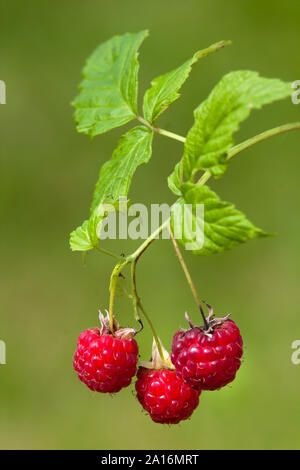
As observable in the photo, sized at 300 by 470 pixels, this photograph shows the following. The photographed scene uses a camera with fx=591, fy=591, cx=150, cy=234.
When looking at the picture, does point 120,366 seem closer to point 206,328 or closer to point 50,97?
point 206,328

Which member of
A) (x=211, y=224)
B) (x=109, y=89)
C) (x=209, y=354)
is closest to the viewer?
(x=211, y=224)

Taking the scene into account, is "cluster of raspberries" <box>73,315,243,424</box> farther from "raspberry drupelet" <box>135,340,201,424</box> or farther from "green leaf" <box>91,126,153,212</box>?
"green leaf" <box>91,126,153,212</box>

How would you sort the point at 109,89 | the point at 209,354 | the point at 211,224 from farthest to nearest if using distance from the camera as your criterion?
1. the point at 109,89
2. the point at 209,354
3. the point at 211,224

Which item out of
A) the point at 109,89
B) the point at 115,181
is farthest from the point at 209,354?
the point at 109,89

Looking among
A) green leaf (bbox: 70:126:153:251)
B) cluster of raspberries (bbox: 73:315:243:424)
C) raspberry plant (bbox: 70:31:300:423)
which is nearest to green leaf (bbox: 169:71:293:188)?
raspberry plant (bbox: 70:31:300:423)

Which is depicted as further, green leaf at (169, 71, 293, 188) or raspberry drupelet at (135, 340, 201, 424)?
raspberry drupelet at (135, 340, 201, 424)

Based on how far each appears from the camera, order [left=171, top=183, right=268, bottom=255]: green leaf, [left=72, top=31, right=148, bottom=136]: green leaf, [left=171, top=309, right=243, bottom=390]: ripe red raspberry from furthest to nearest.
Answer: [left=72, top=31, right=148, bottom=136]: green leaf < [left=171, top=309, right=243, bottom=390]: ripe red raspberry < [left=171, top=183, right=268, bottom=255]: green leaf

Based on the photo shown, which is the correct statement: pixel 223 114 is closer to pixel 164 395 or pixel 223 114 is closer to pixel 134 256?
pixel 134 256

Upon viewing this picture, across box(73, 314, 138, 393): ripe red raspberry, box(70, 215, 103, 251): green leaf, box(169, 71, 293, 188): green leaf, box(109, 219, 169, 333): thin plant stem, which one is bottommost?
box(73, 314, 138, 393): ripe red raspberry
